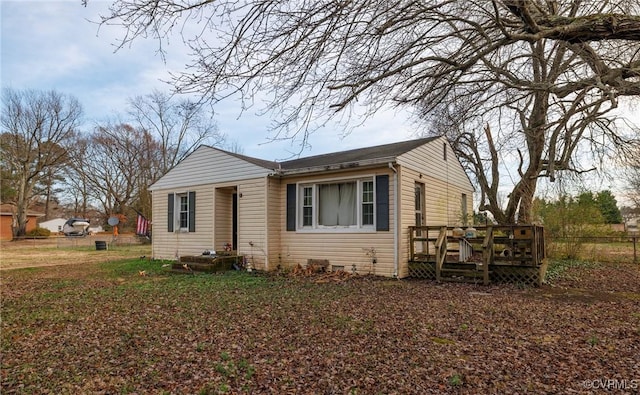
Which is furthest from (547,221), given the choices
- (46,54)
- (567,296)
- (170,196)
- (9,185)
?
(9,185)

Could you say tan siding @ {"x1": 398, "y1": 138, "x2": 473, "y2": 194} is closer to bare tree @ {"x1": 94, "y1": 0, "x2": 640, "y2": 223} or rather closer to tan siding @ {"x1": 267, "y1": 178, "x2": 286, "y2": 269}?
bare tree @ {"x1": 94, "y1": 0, "x2": 640, "y2": 223}

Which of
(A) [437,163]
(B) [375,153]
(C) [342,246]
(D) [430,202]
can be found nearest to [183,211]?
(C) [342,246]

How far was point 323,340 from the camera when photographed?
423 cm

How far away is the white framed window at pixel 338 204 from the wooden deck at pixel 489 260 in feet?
4.23

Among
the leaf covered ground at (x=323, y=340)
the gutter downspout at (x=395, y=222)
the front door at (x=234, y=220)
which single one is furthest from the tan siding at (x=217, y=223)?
the gutter downspout at (x=395, y=222)

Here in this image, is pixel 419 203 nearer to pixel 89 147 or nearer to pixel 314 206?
pixel 314 206

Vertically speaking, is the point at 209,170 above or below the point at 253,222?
above

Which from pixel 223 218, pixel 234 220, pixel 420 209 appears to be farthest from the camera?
pixel 234 220

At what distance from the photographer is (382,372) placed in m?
3.36

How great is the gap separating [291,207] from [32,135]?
28.1 metres

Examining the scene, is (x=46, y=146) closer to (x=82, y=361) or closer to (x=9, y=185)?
(x=9, y=185)

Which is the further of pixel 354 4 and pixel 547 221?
pixel 547 221

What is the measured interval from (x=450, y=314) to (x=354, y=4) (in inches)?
171

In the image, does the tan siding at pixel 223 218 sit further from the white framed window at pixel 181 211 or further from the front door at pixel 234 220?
the white framed window at pixel 181 211
